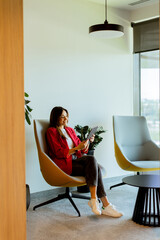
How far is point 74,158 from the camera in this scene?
4.20 m

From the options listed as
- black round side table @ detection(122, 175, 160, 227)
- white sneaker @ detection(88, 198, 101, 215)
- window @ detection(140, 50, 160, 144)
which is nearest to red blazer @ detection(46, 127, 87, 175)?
white sneaker @ detection(88, 198, 101, 215)

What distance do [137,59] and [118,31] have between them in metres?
1.80

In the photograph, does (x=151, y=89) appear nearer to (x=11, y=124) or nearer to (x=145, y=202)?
(x=145, y=202)

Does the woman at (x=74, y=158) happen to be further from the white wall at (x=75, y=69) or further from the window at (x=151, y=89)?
the window at (x=151, y=89)

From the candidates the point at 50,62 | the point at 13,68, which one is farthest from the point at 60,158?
the point at 13,68

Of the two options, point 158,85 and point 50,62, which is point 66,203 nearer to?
point 50,62

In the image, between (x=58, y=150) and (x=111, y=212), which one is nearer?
(x=111, y=212)

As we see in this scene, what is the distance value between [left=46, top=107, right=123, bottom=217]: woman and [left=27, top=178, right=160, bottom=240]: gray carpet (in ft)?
0.48

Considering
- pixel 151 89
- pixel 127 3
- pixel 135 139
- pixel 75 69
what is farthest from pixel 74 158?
pixel 127 3

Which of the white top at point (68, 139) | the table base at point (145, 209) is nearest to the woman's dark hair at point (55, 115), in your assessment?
the white top at point (68, 139)

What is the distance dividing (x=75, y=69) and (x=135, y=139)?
4.37ft

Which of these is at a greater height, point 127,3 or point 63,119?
point 127,3

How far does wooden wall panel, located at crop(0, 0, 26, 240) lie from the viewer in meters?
2.23

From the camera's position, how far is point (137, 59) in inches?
227
